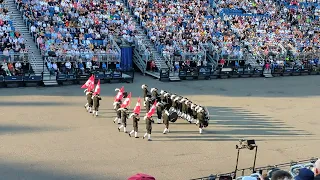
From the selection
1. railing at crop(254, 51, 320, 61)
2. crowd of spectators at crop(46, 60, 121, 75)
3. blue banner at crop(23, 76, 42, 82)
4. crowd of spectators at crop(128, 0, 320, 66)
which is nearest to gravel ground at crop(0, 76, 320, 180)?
blue banner at crop(23, 76, 42, 82)

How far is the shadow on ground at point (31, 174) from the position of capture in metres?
12.6

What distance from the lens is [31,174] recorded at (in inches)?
503

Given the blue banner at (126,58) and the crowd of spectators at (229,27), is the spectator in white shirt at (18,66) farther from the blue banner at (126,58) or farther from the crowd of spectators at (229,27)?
the crowd of spectators at (229,27)

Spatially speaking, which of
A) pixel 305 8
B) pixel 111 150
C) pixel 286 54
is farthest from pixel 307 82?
pixel 111 150

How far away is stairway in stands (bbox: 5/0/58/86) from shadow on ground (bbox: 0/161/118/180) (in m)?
11.1

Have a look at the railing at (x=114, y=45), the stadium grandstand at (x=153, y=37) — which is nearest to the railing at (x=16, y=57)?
the stadium grandstand at (x=153, y=37)

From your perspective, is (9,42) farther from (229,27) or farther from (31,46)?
(229,27)

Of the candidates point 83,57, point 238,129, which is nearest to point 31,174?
point 238,129

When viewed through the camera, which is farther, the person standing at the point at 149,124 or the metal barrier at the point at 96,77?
the metal barrier at the point at 96,77

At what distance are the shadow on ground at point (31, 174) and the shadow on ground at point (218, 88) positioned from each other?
9.12 m

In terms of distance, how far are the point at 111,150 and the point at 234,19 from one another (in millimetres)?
22322

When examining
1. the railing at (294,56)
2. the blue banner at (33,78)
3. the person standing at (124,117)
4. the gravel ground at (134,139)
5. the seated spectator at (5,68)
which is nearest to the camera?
the gravel ground at (134,139)

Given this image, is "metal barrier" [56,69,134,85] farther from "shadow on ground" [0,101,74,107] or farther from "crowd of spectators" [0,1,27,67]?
"shadow on ground" [0,101,74,107]

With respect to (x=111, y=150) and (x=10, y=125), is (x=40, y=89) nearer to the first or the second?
(x=10, y=125)
